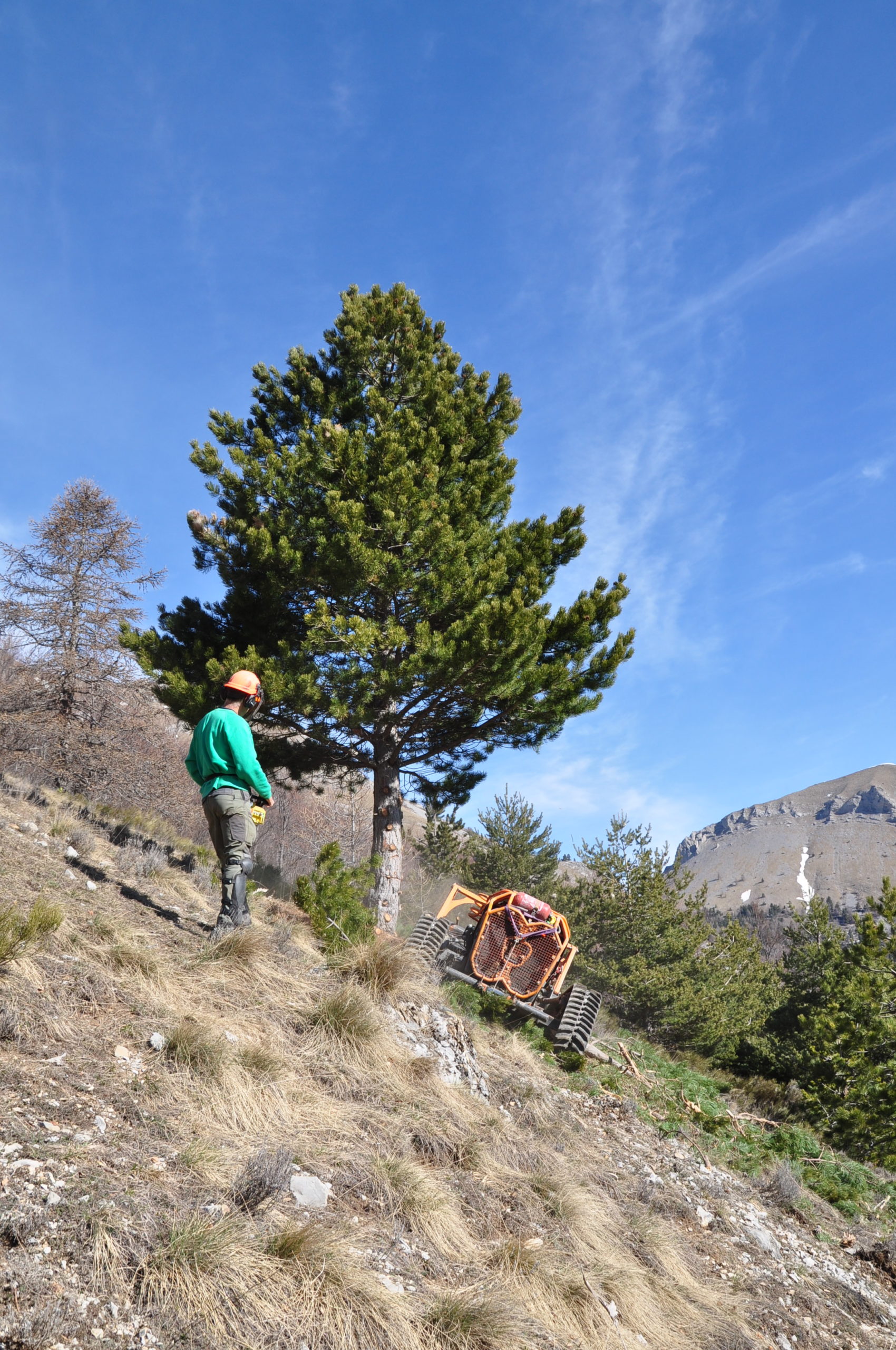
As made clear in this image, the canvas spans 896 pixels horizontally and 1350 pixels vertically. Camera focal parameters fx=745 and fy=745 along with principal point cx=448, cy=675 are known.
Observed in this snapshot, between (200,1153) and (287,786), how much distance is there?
28.9ft

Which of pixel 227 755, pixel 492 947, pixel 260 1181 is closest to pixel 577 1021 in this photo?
pixel 492 947

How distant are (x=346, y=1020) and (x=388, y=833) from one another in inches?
259

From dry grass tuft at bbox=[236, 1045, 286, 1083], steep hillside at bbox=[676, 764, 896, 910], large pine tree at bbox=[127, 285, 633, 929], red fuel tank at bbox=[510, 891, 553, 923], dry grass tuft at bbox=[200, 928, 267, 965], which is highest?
steep hillside at bbox=[676, 764, 896, 910]

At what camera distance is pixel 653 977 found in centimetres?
2009

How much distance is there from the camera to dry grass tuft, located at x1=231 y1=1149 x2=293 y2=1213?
3197mm

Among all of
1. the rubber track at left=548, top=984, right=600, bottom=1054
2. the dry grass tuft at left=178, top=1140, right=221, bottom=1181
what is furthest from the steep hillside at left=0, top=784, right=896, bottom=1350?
the rubber track at left=548, top=984, right=600, bottom=1054

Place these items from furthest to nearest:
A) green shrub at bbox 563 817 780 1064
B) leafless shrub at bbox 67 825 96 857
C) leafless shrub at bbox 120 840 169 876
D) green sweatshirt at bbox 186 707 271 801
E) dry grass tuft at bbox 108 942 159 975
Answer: green shrub at bbox 563 817 780 1064 < leafless shrub at bbox 120 840 169 876 < leafless shrub at bbox 67 825 96 857 < green sweatshirt at bbox 186 707 271 801 < dry grass tuft at bbox 108 942 159 975

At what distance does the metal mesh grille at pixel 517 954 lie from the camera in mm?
8930

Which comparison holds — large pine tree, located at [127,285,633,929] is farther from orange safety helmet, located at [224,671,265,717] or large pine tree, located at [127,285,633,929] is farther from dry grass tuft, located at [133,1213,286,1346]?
dry grass tuft, located at [133,1213,286,1346]

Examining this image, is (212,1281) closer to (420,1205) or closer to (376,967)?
(420,1205)

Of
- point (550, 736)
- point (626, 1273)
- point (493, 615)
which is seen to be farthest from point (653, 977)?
point (626, 1273)

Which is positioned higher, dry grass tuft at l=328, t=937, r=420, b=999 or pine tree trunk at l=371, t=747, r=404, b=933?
pine tree trunk at l=371, t=747, r=404, b=933

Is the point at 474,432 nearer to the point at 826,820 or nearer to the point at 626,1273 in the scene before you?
the point at 626,1273

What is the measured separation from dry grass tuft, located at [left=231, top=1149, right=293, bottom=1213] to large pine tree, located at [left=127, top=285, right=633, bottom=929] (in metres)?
6.63
